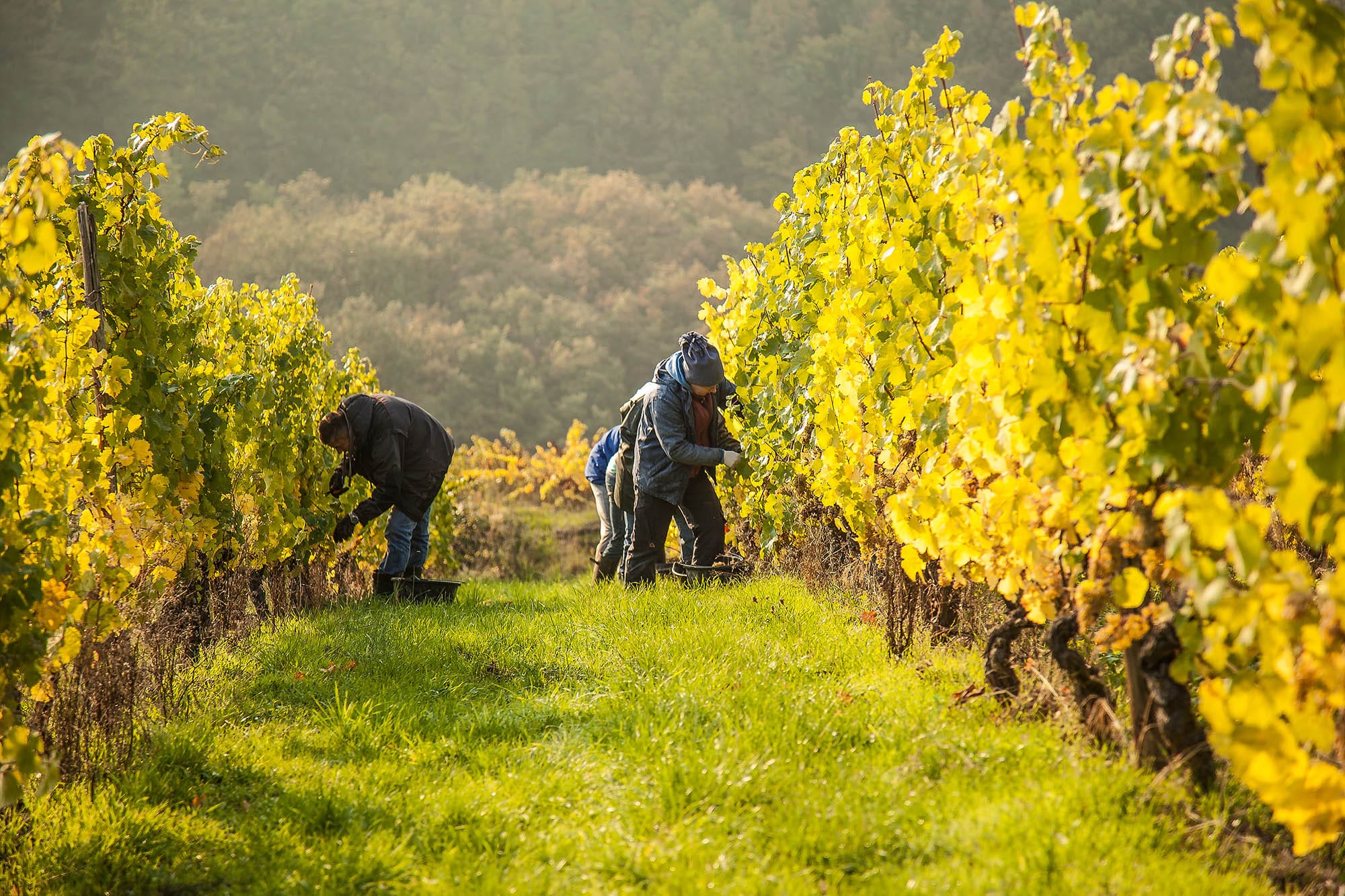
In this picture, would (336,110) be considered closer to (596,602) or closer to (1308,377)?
(596,602)

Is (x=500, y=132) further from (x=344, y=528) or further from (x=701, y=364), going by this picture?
(x=701, y=364)

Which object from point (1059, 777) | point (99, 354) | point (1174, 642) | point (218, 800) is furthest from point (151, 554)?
point (1174, 642)

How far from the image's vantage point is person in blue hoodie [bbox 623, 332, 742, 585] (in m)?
5.93

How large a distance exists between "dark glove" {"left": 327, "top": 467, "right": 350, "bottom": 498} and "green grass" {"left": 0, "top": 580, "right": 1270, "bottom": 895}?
8.62ft

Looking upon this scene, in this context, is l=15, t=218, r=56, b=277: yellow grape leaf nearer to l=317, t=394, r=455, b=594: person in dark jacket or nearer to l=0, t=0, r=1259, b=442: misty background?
l=317, t=394, r=455, b=594: person in dark jacket

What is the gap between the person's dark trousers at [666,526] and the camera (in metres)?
6.27

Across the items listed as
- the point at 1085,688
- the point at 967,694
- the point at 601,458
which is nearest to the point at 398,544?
the point at 601,458

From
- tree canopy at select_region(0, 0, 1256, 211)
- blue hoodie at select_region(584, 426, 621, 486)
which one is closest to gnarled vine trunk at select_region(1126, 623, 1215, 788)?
blue hoodie at select_region(584, 426, 621, 486)

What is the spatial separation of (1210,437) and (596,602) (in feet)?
13.1

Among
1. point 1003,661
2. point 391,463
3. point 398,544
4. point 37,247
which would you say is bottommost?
point 1003,661

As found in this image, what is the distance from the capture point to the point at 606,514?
776 cm

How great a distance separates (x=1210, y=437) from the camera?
212 cm

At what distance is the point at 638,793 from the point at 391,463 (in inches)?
173

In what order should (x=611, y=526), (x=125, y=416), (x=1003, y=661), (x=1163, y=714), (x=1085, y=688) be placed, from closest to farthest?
1. (x=1163, y=714)
2. (x=1085, y=688)
3. (x=1003, y=661)
4. (x=125, y=416)
5. (x=611, y=526)
